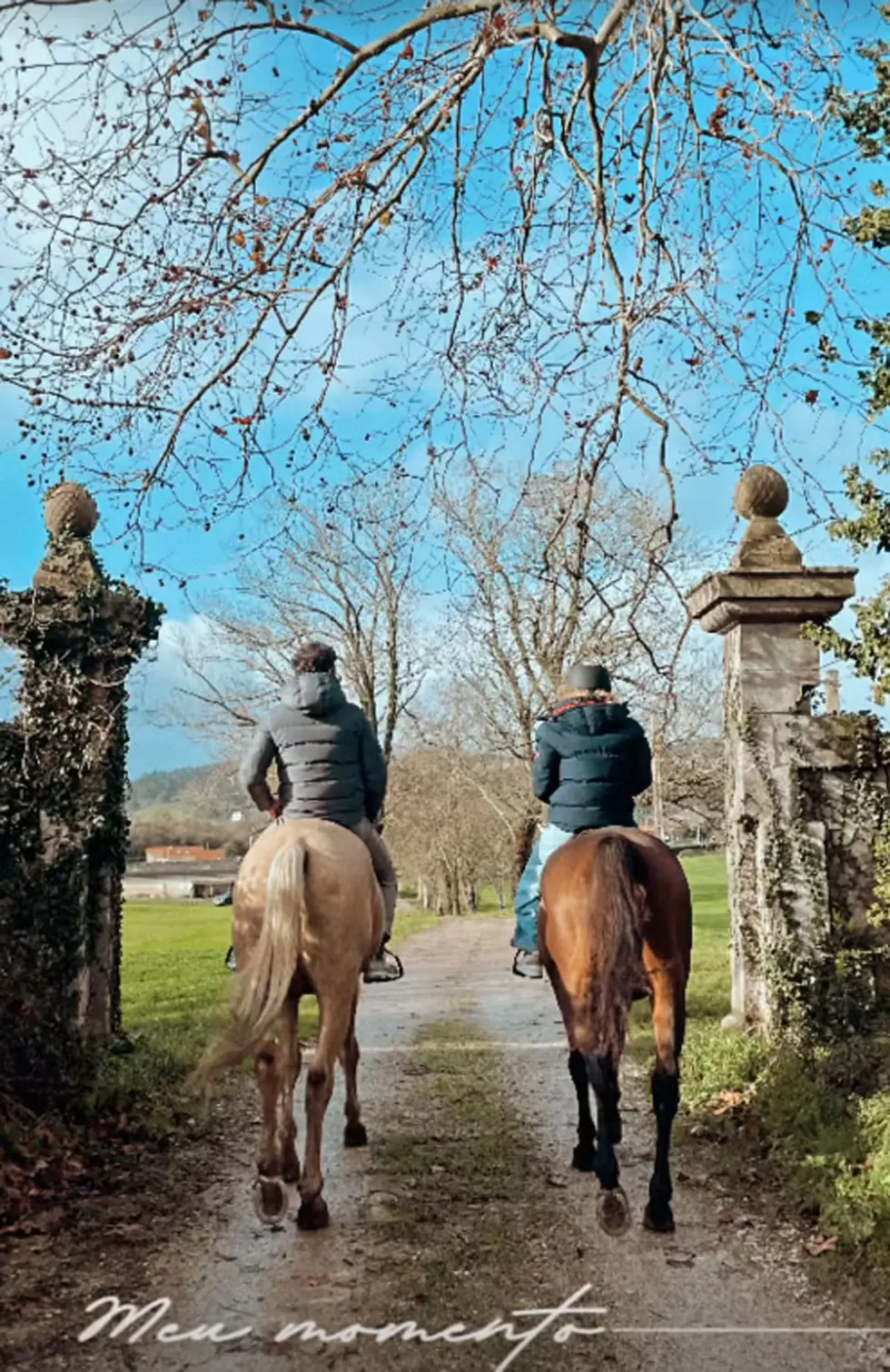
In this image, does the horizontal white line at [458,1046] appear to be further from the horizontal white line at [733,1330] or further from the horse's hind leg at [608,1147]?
the horizontal white line at [733,1330]

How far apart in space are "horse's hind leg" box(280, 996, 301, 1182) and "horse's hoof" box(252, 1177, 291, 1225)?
0.58ft

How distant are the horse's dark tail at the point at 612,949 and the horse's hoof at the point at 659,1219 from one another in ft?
2.46

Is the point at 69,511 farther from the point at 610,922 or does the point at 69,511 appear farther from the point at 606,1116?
the point at 606,1116

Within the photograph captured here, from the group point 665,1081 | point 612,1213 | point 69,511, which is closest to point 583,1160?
point 665,1081

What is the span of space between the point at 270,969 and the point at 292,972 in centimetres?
12

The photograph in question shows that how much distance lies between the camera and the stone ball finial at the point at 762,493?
8.45m

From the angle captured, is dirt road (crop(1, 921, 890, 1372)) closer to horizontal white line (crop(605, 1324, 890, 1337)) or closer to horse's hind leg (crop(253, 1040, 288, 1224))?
horizontal white line (crop(605, 1324, 890, 1337))

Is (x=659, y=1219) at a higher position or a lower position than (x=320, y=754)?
lower

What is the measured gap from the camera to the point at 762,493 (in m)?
8.44

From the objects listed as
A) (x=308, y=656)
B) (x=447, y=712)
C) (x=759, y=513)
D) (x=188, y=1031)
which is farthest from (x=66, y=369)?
(x=447, y=712)

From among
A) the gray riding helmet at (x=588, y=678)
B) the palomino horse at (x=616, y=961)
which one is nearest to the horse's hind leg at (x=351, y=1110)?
the palomino horse at (x=616, y=961)

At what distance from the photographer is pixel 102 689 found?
8203 mm

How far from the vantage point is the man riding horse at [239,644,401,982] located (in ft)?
18.8

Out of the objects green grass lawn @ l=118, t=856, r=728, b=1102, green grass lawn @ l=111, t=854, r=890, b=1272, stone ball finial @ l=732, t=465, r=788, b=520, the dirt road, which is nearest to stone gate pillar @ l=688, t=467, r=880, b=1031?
stone ball finial @ l=732, t=465, r=788, b=520
